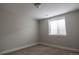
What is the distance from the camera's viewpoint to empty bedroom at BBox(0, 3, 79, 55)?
63.7 inches

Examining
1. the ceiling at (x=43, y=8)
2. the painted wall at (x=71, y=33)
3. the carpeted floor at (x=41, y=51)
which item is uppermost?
the ceiling at (x=43, y=8)

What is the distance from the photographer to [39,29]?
5.73 ft

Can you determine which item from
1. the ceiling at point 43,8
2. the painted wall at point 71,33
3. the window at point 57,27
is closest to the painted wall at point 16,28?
the ceiling at point 43,8

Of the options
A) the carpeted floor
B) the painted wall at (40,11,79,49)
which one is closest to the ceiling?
the painted wall at (40,11,79,49)

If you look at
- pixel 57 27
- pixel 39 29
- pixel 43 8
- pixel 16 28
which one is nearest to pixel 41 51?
pixel 39 29

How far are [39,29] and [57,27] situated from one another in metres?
0.38

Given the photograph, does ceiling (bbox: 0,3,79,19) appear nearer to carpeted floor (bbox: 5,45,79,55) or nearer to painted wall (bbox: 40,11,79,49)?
painted wall (bbox: 40,11,79,49)

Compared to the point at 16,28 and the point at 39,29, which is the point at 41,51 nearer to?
the point at 39,29

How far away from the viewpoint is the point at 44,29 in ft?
5.73

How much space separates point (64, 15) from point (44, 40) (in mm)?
669

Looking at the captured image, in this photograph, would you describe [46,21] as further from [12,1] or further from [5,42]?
[5,42]

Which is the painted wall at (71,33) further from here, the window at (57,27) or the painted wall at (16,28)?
the painted wall at (16,28)

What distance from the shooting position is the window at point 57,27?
1660mm
